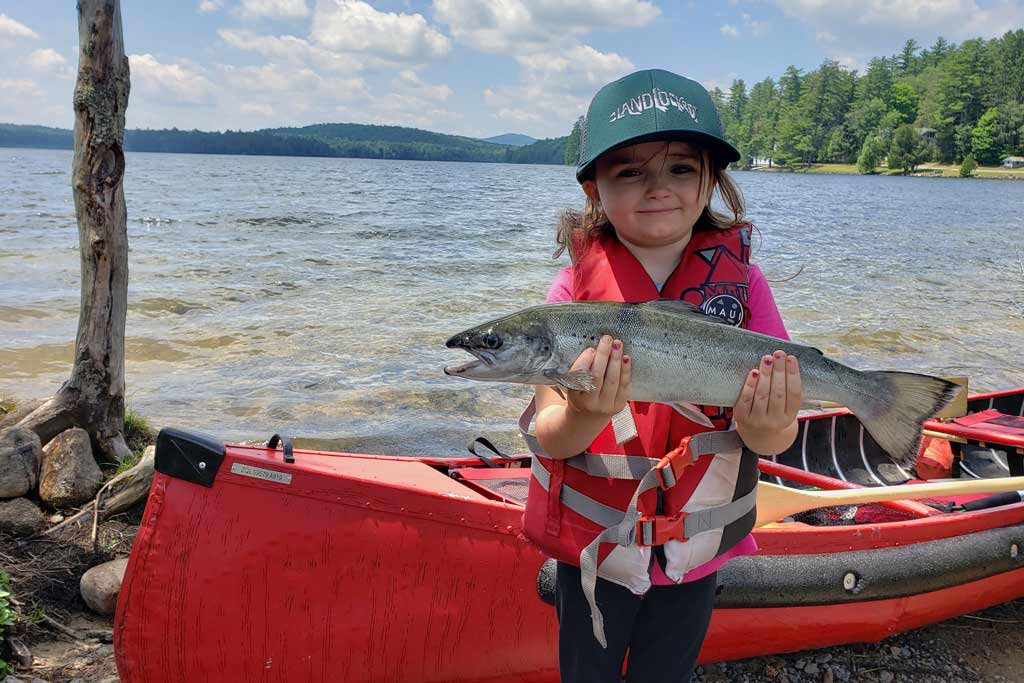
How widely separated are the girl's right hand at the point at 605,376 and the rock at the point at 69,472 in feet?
16.7

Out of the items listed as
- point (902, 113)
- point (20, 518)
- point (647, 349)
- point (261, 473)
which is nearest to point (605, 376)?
point (647, 349)

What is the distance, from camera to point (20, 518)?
5406mm

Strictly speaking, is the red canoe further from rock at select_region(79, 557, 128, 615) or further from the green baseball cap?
the green baseball cap

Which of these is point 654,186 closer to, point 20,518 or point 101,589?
point 101,589

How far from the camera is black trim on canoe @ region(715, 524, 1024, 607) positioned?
452 cm

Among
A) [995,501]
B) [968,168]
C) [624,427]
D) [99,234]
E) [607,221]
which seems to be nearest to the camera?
[624,427]

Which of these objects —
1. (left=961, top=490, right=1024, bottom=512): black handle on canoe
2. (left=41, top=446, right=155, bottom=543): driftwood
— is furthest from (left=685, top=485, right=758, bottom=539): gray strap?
(left=41, top=446, right=155, bottom=543): driftwood

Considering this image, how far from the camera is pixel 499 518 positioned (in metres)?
4.13

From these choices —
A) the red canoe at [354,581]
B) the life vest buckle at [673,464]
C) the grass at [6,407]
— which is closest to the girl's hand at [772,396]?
the life vest buckle at [673,464]

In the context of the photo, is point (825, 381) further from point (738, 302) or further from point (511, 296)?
point (511, 296)

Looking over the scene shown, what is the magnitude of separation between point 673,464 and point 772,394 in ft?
1.42

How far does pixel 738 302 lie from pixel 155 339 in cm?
1310

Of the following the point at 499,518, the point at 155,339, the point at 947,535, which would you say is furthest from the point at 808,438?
the point at 155,339

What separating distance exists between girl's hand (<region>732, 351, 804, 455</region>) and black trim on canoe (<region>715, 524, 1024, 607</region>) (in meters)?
2.32
